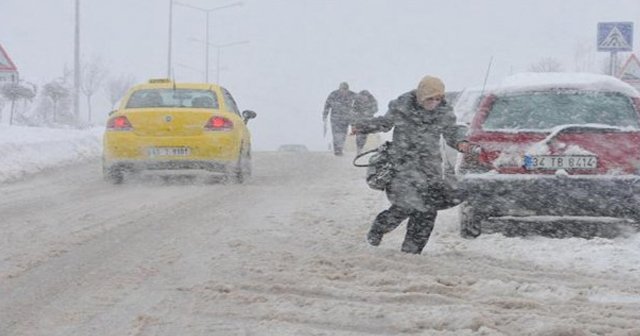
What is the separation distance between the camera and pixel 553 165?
731 cm

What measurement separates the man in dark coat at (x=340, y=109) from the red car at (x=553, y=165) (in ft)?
37.2

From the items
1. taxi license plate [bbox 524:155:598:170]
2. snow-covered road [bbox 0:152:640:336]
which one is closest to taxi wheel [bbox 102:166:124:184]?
snow-covered road [bbox 0:152:640:336]

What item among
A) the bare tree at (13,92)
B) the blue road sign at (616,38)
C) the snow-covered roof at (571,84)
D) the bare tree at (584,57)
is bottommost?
the bare tree at (13,92)

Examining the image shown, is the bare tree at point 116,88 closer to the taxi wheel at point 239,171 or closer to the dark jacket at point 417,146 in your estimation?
the taxi wheel at point 239,171

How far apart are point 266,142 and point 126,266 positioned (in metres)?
72.7

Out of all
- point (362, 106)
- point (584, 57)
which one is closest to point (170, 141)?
point (362, 106)

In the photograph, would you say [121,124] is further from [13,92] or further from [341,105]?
[13,92]

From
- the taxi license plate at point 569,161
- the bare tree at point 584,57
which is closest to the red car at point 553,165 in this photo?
the taxi license plate at point 569,161

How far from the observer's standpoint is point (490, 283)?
539cm

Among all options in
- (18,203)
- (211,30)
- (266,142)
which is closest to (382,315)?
(18,203)

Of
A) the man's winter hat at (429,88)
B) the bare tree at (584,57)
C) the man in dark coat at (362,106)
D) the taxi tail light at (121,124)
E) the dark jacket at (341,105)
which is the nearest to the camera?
the man's winter hat at (429,88)

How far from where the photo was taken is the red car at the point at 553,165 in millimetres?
7270

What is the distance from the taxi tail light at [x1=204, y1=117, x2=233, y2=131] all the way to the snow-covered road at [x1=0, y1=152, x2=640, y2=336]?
269 centimetres

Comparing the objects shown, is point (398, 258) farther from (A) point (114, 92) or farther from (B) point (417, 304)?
(A) point (114, 92)
